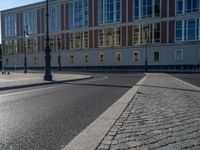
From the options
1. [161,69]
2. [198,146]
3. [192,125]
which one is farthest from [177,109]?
[161,69]

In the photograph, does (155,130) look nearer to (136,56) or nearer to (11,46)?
(136,56)

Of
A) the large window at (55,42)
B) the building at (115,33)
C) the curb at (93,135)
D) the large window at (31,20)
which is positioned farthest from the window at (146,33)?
the curb at (93,135)

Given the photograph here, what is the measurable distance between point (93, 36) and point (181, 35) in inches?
788

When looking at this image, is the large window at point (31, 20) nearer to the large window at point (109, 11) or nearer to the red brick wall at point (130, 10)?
the large window at point (109, 11)

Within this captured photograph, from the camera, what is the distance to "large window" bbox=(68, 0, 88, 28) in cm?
5528

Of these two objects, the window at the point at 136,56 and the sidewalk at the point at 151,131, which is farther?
the window at the point at 136,56

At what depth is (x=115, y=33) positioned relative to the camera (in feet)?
168

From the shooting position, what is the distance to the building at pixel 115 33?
44219 millimetres

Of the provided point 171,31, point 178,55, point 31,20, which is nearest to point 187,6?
point 171,31

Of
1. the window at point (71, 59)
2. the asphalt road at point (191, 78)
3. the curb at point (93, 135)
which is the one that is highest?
the window at point (71, 59)

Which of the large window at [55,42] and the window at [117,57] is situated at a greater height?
the large window at [55,42]

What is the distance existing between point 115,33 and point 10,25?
121 feet

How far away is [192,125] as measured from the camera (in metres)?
4.91

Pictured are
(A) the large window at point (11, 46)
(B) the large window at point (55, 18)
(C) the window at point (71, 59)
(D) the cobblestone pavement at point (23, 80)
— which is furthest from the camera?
(A) the large window at point (11, 46)
